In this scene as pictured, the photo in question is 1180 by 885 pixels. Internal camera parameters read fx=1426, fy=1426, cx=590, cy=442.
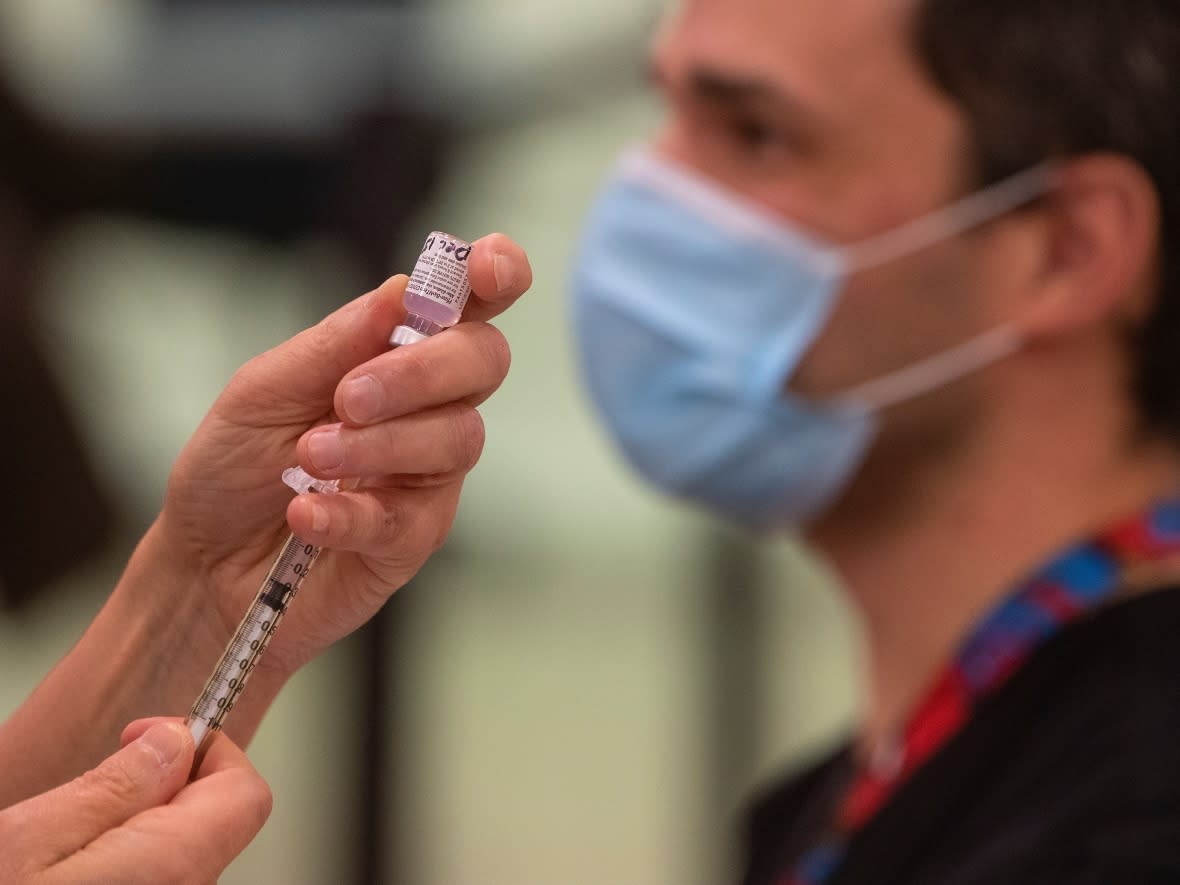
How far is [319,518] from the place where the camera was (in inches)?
22.4

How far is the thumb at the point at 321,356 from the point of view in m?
0.60

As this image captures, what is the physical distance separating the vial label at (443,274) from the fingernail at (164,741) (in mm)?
202

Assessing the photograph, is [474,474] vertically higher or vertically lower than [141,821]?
lower

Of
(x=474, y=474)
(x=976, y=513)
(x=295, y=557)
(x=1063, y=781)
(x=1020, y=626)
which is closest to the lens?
(x=295, y=557)

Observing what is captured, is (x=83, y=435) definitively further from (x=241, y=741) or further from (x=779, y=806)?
(x=241, y=741)

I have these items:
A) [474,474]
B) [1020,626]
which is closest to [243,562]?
[1020,626]

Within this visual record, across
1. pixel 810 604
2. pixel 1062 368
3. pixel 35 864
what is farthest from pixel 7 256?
pixel 810 604

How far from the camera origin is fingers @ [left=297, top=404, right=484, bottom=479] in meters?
0.57

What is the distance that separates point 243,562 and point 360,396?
162 mm

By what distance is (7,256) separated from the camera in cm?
222

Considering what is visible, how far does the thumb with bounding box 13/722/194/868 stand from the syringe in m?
0.03

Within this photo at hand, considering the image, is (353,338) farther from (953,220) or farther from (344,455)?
(953,220)

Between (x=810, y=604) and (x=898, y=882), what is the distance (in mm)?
2720

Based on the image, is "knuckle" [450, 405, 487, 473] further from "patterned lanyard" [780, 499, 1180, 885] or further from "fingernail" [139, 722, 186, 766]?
"patterned lanyard" [780, 499, 1180, 885]
